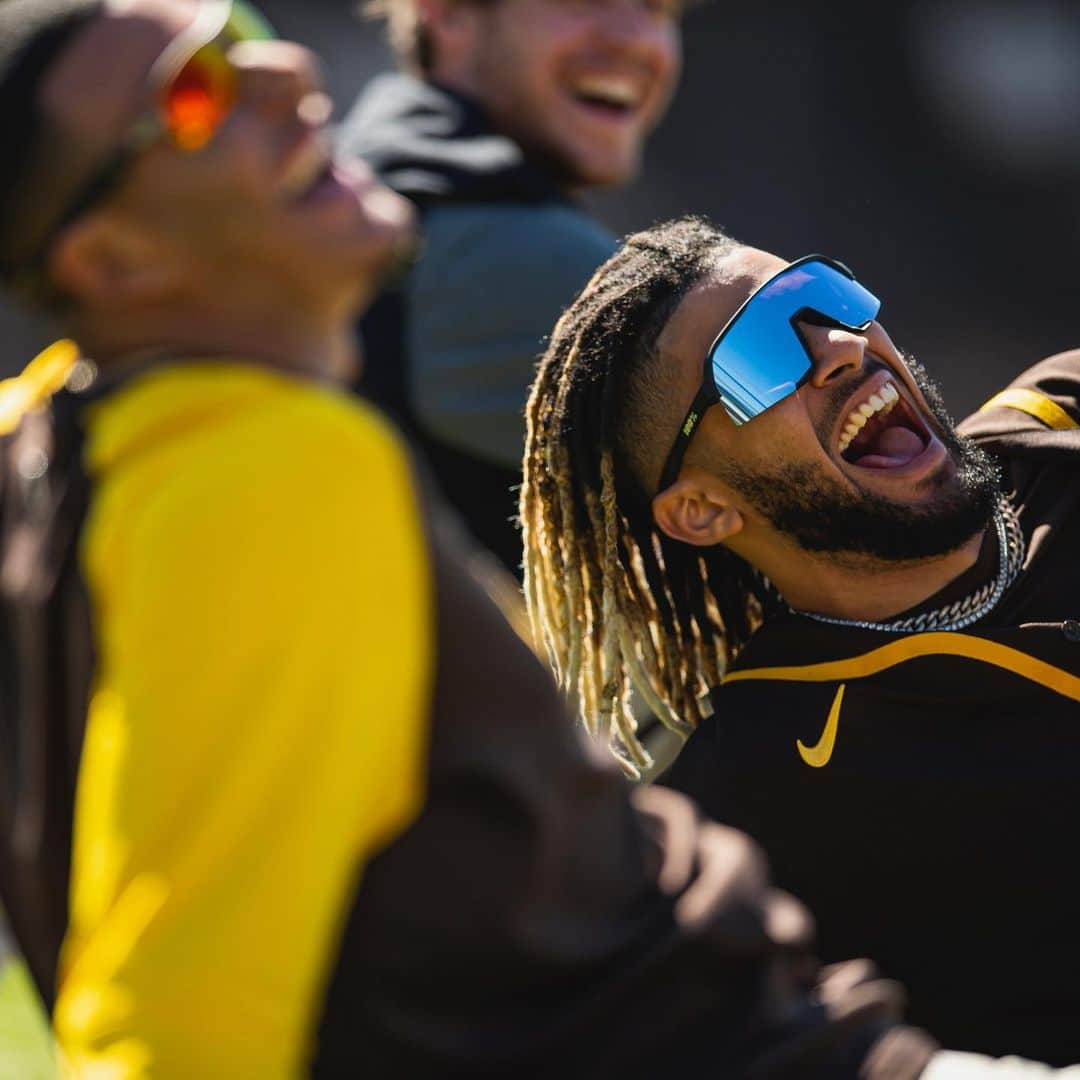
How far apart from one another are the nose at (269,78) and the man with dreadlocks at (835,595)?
4.80 feet

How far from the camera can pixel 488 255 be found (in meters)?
3.54

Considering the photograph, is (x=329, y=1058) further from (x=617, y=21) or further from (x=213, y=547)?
(x=617, y=21)

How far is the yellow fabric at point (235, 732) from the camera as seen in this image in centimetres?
158

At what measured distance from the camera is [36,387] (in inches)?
78.2

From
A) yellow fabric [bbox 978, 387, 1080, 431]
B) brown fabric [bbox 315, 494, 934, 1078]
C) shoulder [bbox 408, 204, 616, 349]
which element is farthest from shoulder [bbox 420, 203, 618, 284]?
brown fabric [bbox 315, 494, 934, 1078]

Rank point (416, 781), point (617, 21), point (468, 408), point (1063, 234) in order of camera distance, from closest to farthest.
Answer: point (416, 781) → point (468, 408) → point (617, 21) → point (1063, 234)

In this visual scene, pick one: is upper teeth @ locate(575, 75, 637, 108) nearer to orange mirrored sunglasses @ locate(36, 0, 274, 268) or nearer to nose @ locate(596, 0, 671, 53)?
nose @ locate(596, 0, 671, 53)

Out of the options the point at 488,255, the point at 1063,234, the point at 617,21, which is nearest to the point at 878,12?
the point at 1063,234

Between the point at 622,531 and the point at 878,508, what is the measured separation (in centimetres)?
55

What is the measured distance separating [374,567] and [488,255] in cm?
199

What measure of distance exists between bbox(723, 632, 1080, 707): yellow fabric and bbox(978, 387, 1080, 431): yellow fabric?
520 mm

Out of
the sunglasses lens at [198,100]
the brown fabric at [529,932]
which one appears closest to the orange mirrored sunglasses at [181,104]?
the sunglasses lens at [198,100]

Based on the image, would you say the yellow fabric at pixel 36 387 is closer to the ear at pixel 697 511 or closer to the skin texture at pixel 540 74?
the ear at pixel 697 511

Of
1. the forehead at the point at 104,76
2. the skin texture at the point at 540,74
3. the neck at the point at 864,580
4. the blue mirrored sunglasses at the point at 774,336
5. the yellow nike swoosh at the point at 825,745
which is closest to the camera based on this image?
the forehead at the point at 104,76
